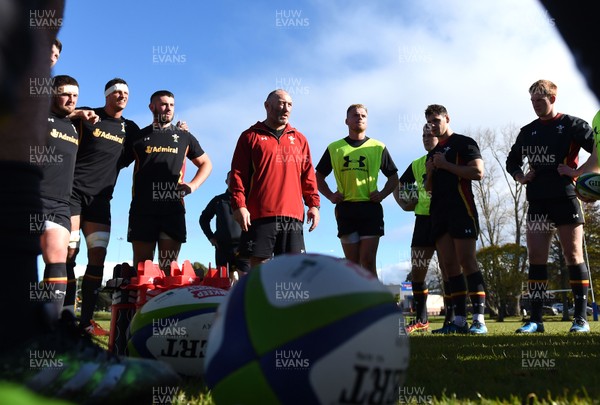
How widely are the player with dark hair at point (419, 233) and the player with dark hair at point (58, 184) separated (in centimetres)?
526

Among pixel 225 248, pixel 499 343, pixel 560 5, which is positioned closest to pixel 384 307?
pixel 560 5

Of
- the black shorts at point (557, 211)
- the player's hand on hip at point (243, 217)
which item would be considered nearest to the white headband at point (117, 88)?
the player's hand on hip at point (243, 217)

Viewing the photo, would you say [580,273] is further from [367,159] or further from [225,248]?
[225,248]

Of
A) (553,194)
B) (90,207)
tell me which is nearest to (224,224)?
(90,207)

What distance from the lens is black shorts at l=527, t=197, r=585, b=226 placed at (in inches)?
268

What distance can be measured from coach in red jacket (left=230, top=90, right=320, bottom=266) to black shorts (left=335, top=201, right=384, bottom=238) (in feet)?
5.01

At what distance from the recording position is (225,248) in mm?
9023

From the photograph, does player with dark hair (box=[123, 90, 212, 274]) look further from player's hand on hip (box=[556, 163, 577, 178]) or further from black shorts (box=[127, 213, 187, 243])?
player's hand on hip (box=[556, 163, 577, 178])

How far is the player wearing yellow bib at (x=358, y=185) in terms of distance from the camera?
778 centimetres

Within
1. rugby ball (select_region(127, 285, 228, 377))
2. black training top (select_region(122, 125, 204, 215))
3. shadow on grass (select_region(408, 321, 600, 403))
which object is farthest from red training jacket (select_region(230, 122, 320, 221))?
rugby ball (select_region(127, 285, 228, 377))

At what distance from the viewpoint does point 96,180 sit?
21.6 ft

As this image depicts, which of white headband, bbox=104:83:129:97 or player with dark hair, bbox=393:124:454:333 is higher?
white headband, bbox=104:83:129:97

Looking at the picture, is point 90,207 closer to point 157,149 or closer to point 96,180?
point 96,180

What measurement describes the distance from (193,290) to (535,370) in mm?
2322
